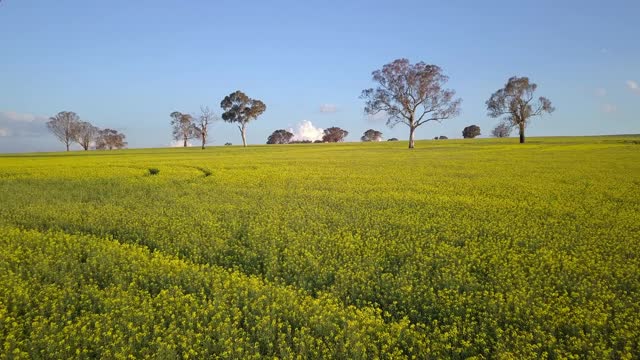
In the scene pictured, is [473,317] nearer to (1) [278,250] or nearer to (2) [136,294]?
(1) [278,250]

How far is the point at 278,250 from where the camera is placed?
10227 millimetres

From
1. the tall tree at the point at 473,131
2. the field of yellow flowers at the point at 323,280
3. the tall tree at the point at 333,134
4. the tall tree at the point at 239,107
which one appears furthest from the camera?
the tall tree at the point at 333,134

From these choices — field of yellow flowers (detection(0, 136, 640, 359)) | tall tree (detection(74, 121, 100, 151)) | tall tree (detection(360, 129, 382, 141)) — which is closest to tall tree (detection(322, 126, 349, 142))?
tall tree (detection(360, 129, 382, 141))

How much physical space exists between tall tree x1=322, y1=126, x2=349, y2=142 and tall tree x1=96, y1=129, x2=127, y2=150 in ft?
241

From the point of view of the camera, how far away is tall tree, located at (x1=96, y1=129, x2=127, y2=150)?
463 feet

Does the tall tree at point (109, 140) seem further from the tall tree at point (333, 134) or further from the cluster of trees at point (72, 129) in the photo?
the tall tree at point (333, 134)

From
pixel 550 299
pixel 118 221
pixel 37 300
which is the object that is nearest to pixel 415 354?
pixel 550 299

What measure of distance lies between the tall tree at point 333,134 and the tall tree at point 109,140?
73.5 meters

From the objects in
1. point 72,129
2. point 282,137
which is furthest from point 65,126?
point 282,137

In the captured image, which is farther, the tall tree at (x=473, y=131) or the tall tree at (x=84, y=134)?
the tall tree at (x=473, y=131)

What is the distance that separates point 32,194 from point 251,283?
53.3 feet

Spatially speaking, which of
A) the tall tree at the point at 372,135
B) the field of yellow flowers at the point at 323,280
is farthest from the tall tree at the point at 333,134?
the field of yellow flowers at the point at 323,280

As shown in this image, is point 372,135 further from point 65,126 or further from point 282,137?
point 65,126

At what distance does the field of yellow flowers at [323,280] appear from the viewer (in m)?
6.05
